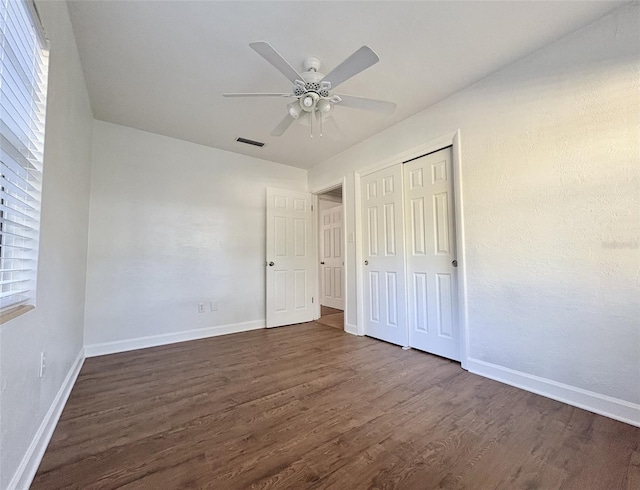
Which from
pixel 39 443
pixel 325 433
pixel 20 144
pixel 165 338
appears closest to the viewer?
pixel 20 144

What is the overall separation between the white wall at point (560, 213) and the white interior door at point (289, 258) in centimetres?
248

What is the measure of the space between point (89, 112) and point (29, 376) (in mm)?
2594

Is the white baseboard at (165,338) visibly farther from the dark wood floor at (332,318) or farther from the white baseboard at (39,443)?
the dark wood floor at (332,318)

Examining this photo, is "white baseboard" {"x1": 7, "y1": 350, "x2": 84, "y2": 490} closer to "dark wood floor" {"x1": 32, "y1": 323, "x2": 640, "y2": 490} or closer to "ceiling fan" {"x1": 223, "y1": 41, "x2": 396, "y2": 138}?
"dark wood floor" {"x1": 32, "y1": 323, "x2": 640, "y2": 490}

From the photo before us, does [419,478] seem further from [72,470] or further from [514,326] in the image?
[72,470]

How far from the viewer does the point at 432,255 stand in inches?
110

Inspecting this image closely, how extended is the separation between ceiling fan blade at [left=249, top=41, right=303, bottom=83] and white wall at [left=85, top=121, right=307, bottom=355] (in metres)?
2.38

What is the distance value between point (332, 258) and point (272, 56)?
14.6 feet

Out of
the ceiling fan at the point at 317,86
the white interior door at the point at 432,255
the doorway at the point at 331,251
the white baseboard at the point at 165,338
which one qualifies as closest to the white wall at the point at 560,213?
the white interior door at the point at 432,255

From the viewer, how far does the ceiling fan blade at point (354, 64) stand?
1.49 metres

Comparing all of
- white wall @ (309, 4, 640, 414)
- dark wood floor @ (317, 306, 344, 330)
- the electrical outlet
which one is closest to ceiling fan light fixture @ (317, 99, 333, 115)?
white wall @ (309, 4, 640, 414)

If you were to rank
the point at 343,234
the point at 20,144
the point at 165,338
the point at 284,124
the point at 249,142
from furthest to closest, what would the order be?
the point at 343,234 → the point at 249,142 → the point at 165,338 → the point at 284,124 → the point at 20,144

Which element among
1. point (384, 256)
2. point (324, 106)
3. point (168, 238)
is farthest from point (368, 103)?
point (168, 238)

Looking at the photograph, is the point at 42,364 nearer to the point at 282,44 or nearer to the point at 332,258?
the point at 282,44
